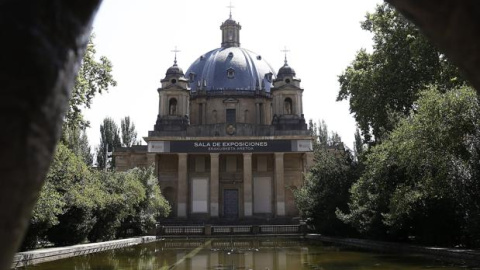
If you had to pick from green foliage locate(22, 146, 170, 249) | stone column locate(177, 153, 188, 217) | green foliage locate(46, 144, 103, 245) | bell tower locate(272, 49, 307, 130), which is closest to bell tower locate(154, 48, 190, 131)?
stone column locate(177, 153, 188, 217)

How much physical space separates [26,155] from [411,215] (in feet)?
51.5

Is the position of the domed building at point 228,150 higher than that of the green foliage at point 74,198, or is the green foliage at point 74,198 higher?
the domed building at point 228,150

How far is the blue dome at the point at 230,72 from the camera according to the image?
52719 mm

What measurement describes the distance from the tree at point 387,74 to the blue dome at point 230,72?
86.6 ft

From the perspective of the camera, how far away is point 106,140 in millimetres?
55312

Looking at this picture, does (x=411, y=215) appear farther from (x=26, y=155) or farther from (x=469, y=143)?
(x=26, y=155)

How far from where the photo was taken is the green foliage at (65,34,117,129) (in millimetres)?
15156

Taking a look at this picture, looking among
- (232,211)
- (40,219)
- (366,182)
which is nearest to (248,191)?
(232,211)

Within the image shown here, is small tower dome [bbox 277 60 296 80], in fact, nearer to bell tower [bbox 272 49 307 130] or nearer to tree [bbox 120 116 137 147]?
bell tower [bbox 272 49 307 130]

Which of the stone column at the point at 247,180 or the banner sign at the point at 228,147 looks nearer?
the stone column at the point at 247,180

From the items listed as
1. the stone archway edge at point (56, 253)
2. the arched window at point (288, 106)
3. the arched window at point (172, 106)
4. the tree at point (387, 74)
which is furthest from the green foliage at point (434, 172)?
A: the arched window at point (172, 106)

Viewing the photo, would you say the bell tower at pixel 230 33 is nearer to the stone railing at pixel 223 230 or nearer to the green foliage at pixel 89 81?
the stone railing at pixel 223 230

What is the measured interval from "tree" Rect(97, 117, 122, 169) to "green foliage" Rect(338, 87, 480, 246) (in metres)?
41.0

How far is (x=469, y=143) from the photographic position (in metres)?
11.7
